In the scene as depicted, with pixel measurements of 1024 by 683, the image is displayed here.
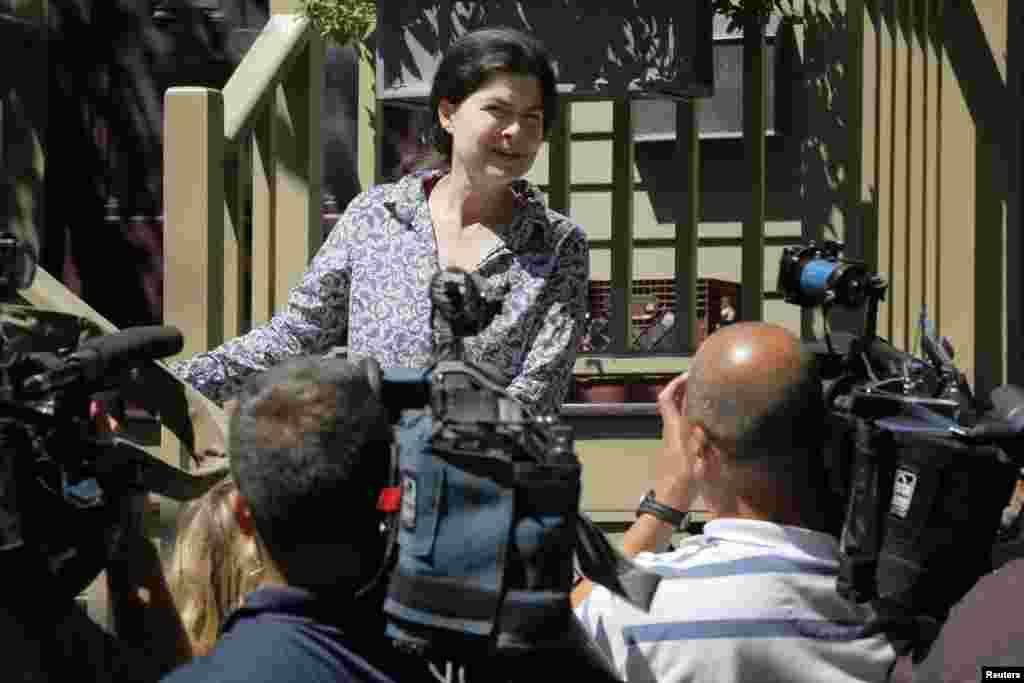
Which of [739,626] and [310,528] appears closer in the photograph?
[310,528]

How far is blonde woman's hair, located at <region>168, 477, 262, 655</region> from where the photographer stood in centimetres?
263

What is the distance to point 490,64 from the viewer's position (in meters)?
3.43

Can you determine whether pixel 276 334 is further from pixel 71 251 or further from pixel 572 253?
pixel 71 251

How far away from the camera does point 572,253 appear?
11.6ft

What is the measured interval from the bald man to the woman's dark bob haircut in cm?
86

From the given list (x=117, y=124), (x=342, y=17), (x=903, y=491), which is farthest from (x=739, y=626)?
(x=117, y=124)

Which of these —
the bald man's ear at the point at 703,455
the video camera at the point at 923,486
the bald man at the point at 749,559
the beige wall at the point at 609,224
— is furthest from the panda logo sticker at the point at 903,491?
the beige wall at the point at 609,224

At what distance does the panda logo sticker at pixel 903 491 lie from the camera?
92.6 inches

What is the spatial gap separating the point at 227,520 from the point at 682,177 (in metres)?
3.56

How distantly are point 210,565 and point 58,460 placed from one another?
0.63 meters

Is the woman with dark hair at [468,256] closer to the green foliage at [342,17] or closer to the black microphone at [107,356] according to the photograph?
the black microphone at [107,356]

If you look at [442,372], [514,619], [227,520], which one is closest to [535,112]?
[227,520]

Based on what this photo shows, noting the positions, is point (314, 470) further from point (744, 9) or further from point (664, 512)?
point (744, 9)

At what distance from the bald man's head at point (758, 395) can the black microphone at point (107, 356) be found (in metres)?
0.79
